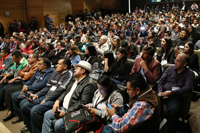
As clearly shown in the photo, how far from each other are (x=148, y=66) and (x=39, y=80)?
202 centimetres

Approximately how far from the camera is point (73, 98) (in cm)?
237

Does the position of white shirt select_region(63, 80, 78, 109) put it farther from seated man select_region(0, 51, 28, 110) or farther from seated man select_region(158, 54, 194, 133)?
seated man select_region(0, 51, 28, 110)

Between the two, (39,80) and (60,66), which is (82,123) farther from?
(39,80)

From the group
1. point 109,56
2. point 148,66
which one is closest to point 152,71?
point 148,66

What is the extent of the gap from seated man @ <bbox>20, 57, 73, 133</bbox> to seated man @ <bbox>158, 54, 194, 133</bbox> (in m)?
1.50

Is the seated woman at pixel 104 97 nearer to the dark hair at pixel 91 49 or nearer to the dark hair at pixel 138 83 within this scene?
the dark hair at pixel 138 83

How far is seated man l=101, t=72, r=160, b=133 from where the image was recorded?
1.46 metres

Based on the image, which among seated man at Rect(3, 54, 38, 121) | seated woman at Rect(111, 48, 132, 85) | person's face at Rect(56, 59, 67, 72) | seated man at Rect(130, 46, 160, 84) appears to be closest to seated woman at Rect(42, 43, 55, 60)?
seated man at Rect(3, 54, 38, 121)

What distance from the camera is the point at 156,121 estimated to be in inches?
60.2

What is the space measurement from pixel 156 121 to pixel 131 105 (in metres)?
0.26

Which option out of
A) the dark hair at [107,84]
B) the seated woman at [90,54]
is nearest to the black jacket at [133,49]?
the seated woman at [90,54]

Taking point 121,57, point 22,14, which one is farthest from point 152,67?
point 22,14

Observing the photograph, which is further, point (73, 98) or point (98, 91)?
point (73, 98)

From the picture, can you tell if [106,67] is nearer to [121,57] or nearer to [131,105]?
[121,57]
